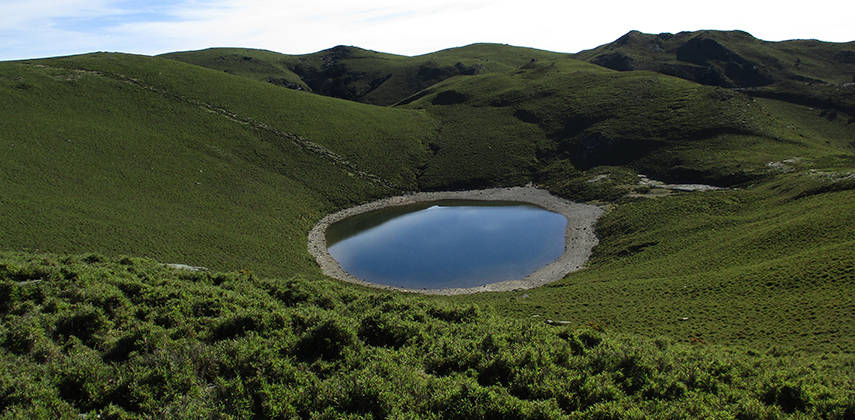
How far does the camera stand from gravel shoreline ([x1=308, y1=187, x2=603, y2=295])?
49750 mm

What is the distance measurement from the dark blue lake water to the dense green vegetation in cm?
714

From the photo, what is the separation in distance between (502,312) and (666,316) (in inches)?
476

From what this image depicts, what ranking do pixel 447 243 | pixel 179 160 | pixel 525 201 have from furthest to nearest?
pixel 525 201
pixel 179 160
pixel 447 243

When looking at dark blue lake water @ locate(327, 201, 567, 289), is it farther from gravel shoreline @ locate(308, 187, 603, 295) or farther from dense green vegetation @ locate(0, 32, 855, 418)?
dense green vegetation @ locate(0, 32, 855, 418)

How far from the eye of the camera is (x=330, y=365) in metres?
15.7

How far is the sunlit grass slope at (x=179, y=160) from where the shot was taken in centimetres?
4972

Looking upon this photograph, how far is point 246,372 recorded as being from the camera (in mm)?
14695

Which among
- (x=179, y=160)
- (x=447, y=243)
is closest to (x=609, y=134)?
(x=447, y=243)

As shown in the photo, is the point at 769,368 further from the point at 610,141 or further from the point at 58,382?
the point at 610,141

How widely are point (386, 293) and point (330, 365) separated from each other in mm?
21121

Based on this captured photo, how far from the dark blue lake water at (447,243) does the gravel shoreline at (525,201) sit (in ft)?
4.78

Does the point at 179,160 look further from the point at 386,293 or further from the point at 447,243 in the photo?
the point at 386,293

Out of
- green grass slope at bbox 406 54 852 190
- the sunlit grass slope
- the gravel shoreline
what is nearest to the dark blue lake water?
the gravel shoreline

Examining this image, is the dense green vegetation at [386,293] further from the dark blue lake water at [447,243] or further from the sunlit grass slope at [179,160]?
the dark blue lake water at [447,243]
